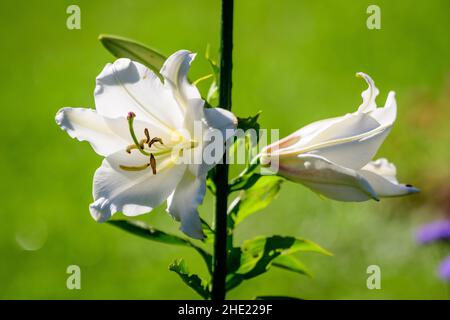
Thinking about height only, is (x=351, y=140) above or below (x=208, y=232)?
above

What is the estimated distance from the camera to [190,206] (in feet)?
3.38

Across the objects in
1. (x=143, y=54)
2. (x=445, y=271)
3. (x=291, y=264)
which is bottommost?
(x=445, y=271)

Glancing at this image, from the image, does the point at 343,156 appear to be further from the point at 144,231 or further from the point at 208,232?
the point at 144,231

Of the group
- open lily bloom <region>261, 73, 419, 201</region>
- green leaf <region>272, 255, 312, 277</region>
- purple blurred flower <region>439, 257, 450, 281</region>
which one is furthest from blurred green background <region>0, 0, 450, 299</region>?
open lily bloom <region>261, 73, 419, 201</region>

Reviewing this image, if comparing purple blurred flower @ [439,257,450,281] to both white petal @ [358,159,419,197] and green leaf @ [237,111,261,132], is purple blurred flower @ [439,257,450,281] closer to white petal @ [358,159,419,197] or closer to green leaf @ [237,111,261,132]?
white petal @ [358,159,419,197]

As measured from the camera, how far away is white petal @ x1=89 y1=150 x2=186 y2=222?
109cm

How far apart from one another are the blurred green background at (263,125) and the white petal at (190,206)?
1667 millimetres

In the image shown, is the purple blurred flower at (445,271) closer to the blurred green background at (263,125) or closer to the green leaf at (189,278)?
the blurred green background at (263,125)

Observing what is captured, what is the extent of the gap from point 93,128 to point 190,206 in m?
0.21

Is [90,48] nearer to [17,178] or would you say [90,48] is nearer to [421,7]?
[17,178]

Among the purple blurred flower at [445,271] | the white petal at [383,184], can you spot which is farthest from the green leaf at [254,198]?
the purple blurred flower at [445,271]

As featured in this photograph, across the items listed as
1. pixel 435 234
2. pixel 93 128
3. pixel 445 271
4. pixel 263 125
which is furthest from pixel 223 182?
pixel 263 125

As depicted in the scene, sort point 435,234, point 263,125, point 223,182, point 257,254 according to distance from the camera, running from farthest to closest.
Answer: point 263,125 < point 435,234 < point 257,254 < point 223,182
